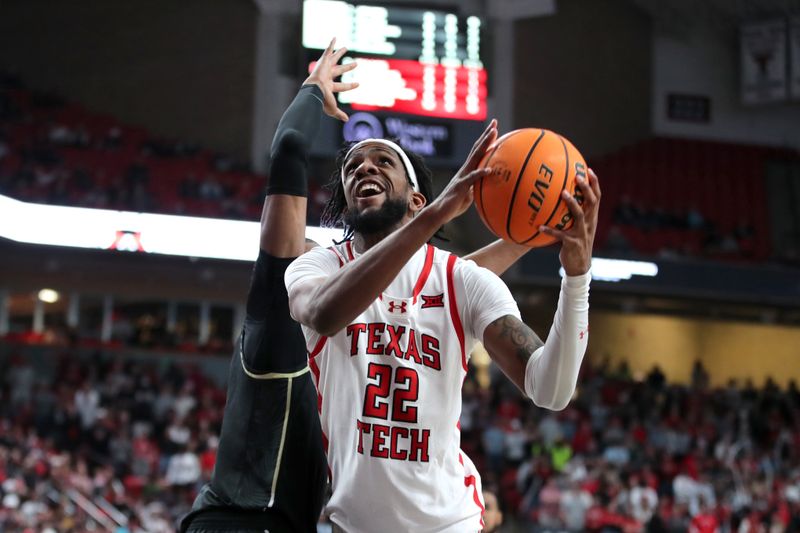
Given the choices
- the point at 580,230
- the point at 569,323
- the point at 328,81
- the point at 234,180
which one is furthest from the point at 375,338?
the point at 234,180

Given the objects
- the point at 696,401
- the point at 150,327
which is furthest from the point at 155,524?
the point at 696,401

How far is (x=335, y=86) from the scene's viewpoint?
3.94m

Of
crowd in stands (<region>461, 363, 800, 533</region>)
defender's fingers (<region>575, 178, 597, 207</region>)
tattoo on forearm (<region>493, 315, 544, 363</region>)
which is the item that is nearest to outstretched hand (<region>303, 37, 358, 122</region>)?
tattoo on forearm (<region>493, 315, 544, 363</region>)

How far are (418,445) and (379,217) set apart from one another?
752 millimetres

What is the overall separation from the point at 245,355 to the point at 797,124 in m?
26.7

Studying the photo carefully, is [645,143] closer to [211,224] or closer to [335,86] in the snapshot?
[211,224]

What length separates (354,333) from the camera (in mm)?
3303

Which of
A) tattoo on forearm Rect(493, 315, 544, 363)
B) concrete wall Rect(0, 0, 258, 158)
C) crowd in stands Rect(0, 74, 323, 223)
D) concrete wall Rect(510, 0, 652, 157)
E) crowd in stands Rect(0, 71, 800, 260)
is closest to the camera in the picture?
tattoo on forearm Rect(493, 315, 544, 363)

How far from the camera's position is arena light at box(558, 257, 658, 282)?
20.4 meters

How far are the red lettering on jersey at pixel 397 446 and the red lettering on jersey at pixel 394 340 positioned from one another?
23 centimetres

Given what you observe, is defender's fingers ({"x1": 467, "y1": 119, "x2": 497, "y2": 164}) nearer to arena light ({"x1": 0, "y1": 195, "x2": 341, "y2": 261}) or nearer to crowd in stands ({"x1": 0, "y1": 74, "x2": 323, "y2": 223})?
crowd in stands ({"x1": 0, "y1": 74, "x2": 323, "y2": 223})

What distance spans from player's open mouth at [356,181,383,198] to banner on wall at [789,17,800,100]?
24.7 m

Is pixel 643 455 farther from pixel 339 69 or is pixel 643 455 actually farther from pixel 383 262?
pixel 383 262

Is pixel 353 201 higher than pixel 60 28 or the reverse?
the reverse
